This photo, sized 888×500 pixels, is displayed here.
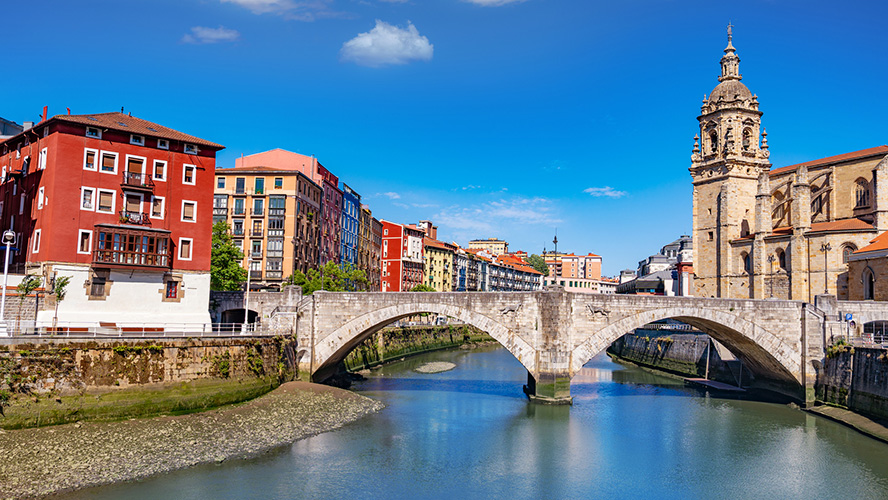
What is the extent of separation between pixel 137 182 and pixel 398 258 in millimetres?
67290

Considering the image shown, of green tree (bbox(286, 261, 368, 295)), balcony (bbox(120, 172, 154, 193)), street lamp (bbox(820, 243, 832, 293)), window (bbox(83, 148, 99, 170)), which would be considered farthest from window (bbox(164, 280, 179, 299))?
street lamp (bbox(820, 243, 832, 293))

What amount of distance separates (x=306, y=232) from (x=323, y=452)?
43.6 metres

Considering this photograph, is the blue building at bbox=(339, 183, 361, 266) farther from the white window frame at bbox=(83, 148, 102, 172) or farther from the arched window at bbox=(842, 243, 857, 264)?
the arched window at bbox=(842, 243, 857, 264)

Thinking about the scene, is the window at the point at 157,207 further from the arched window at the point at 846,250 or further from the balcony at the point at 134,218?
the arched window at the point at 846,250

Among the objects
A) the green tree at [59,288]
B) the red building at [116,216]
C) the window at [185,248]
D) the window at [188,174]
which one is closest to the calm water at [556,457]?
the red building at [116,216]

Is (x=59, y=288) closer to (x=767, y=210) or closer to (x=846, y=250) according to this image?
(x=767, y=210)

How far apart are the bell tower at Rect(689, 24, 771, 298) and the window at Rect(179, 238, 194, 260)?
55451 mm

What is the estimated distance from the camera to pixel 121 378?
31000 millimetres

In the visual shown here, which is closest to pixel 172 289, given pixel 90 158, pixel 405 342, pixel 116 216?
pixel 116 216

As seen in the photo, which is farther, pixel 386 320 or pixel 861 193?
pixel 861 193

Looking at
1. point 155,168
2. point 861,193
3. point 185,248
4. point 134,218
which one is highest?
point 861,193

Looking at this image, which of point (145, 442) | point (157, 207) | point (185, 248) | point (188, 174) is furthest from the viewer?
point (188, 174)

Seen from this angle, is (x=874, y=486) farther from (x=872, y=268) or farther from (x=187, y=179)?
(x=187, y=179)

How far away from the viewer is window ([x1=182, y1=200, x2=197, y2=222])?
138 feet
